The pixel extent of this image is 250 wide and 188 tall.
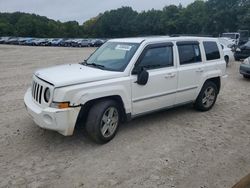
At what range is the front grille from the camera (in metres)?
4.67

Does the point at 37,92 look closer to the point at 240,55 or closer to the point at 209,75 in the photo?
the point at 209,75

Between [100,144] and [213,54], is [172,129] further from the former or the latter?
[213,54]

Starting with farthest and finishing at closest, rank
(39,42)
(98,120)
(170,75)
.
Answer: (39,42) → (170,75) → (98,120)

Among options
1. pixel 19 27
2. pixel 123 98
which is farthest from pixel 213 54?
pixel 19 27

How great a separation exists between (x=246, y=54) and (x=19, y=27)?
81770mm

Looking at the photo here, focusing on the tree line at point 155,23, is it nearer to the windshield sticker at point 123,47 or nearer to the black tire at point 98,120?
the windshield sticker at point 123,47

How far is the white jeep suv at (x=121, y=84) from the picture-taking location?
4410 mm

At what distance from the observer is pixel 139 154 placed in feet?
14.9

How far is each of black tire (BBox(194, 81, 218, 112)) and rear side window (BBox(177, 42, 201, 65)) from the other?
68 cm

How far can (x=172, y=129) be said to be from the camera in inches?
220

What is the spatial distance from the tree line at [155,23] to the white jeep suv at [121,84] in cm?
5100

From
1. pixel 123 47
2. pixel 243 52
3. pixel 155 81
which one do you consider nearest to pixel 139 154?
pixel 155 81

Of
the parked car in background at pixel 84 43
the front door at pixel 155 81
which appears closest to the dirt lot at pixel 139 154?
the front door at pixel 155 81

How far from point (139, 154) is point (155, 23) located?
8332 cm
